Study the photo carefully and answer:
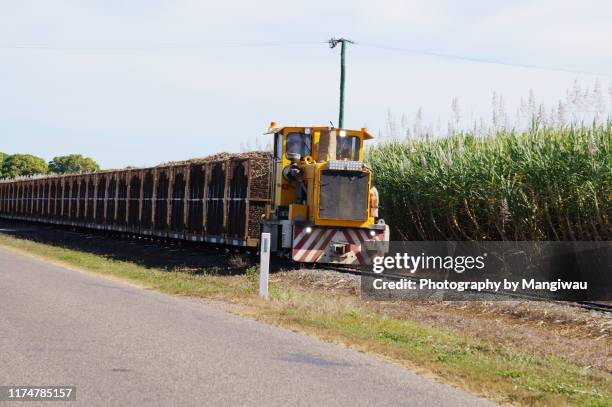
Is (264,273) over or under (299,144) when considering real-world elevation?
under

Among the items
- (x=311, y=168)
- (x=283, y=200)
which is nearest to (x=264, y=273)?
(x=311, y=168)

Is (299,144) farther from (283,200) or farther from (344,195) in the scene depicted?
(344,195)

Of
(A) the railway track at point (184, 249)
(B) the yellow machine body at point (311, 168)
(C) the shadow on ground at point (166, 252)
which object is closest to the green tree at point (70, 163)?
(A) the railway track at point (184, 249)

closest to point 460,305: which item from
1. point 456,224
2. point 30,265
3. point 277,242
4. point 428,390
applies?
point 456,224

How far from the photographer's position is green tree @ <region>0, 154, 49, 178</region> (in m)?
110

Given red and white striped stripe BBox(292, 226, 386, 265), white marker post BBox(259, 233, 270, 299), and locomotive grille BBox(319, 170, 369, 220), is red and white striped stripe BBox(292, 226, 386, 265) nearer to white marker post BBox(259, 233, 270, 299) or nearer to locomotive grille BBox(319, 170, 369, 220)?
locomotive grille BBox(319, 170, 369, 220)

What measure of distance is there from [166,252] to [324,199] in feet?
31.4

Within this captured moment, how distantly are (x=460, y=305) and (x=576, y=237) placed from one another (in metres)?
3.42

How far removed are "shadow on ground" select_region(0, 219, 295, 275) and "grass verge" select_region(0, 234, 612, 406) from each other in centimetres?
425

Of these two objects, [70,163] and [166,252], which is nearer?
[166,252]

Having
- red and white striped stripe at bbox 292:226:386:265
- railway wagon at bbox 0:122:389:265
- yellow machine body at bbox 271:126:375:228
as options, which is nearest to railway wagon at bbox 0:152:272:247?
railway wagon at bbox 0:122:389:265

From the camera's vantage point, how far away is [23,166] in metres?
110

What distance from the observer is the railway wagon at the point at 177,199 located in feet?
66.3

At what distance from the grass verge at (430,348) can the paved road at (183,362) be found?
1.39ft
